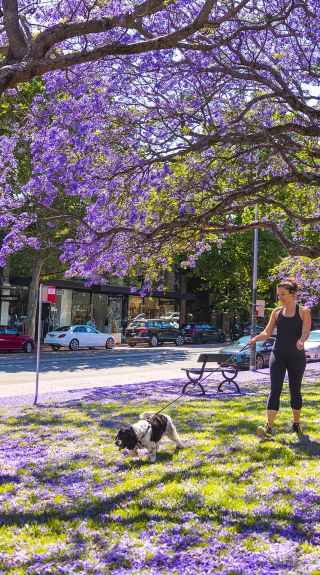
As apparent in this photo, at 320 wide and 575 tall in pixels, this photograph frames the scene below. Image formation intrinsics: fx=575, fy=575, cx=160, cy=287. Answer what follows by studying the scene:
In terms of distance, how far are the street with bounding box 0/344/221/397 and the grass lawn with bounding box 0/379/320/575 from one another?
23.7 ft

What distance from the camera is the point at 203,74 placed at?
959 cm

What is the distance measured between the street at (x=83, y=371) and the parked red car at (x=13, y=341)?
62cm

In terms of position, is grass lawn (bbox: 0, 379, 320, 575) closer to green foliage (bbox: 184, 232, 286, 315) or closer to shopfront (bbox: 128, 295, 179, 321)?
green foliage (bbox: 184, 232, 286, 315)

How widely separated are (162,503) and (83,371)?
50.5 ft

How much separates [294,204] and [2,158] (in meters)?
7.82

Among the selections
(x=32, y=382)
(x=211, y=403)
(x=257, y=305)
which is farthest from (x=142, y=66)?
(x=257, y=305)

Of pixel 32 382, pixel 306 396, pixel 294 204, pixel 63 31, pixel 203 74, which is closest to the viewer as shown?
pixel 63 31

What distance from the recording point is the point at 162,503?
14.9 feet

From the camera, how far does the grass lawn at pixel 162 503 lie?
11.3ft

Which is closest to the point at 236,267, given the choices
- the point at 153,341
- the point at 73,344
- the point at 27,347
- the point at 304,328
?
the point at 153,341

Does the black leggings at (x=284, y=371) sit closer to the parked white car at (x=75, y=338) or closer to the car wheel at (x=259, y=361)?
the car wheel at (x=259, y=361)

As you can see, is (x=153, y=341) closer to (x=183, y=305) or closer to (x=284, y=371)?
(x=183, y=305)

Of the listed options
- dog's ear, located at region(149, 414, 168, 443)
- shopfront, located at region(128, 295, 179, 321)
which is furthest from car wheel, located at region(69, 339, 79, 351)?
dog's ear, located at region(149, 414, 168, 443)

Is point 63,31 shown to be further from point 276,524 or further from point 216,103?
point 216,103
